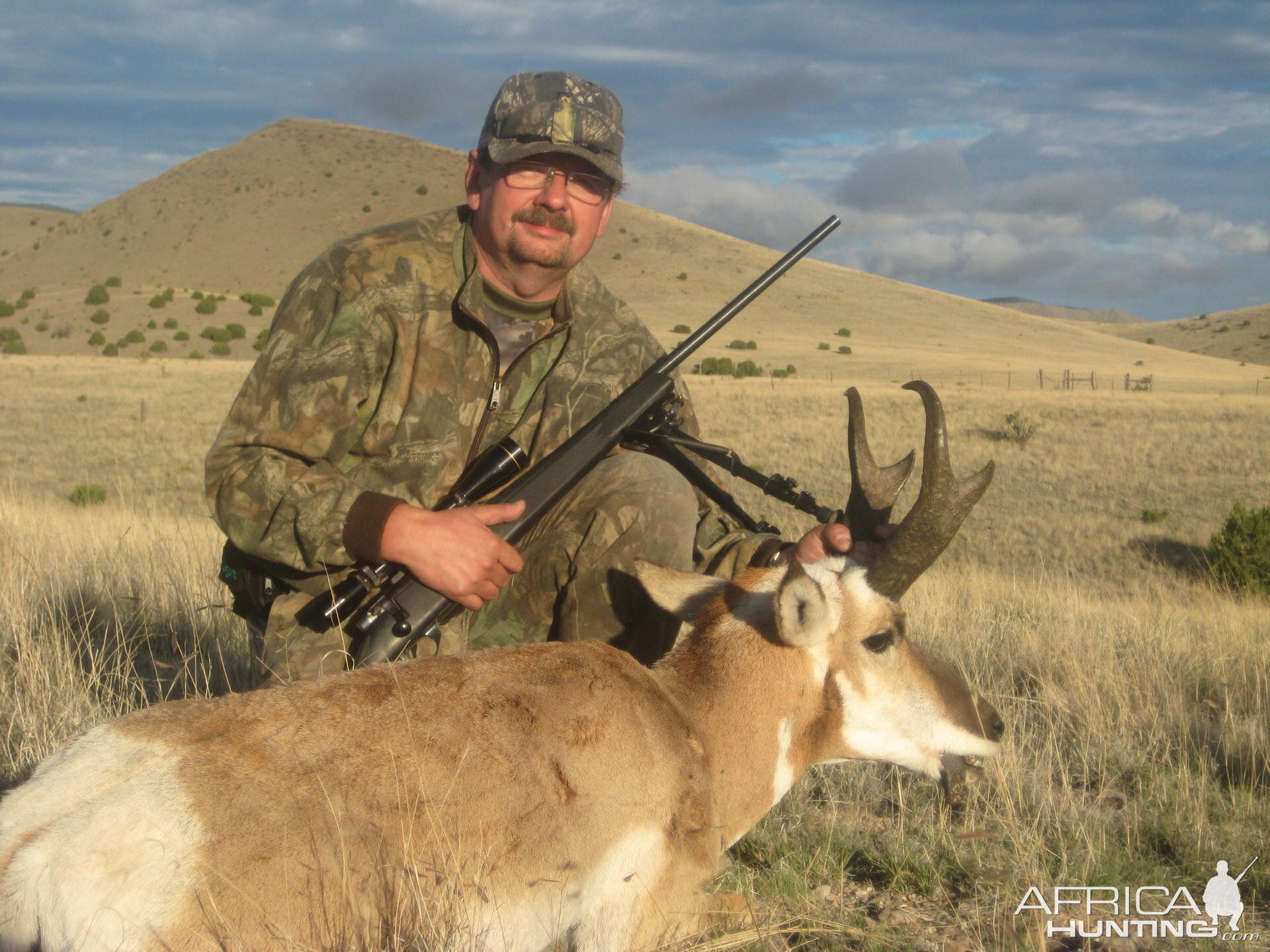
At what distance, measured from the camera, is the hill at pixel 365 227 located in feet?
193

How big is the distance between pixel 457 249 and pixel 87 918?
3603 millimetres

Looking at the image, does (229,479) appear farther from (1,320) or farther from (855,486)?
(1,320)

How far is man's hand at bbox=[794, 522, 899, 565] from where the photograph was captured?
14.4 feet

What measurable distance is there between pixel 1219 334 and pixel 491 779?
142290mm

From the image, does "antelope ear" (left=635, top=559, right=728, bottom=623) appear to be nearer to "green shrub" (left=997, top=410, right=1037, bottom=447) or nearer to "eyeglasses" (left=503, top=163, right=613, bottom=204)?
"eyeglasses" (left=503, top=163, right=613, bottom=204)

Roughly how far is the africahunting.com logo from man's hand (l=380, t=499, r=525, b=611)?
2339 millimetres

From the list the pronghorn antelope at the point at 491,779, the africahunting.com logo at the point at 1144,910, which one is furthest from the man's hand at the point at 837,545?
the africahunting.com logo at the point at 1144,910

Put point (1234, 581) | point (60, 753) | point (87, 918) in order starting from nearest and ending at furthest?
1. point (87, 918)
2. point (60, 753)
3. point (1234, 581)

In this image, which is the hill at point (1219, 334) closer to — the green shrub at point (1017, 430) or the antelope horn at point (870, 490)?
the green shrub at point (1017, 430)

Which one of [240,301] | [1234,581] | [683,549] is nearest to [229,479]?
[683,549]

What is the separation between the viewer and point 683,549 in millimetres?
4996

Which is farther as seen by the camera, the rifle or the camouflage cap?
the camouflage cap

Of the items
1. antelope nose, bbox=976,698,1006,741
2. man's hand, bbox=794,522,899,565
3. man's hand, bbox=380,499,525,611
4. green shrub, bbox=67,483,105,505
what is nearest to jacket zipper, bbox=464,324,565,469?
man's hand, bbox=380,499,525,611

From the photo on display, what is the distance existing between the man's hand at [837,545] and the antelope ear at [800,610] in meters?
0.70
